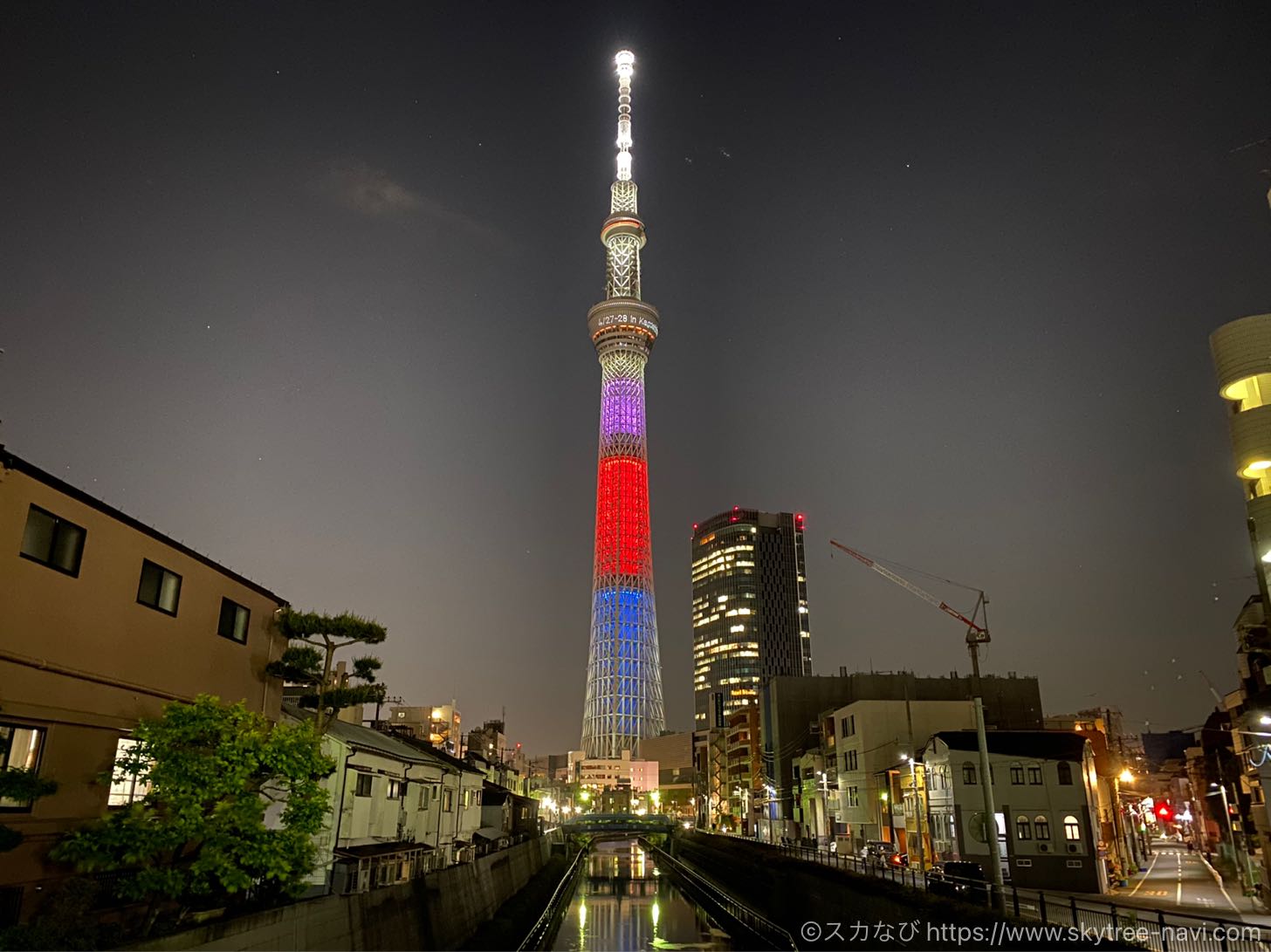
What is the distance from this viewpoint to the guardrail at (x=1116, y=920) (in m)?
13.5

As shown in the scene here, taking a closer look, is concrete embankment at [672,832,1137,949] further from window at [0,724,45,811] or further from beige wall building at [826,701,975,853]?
window at [0,724,45,811]

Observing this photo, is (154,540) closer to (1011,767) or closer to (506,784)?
(1011,767)

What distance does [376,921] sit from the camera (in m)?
19.7

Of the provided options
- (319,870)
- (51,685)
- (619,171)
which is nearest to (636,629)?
(619,171)

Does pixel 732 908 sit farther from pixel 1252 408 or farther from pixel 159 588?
pixel 159 588

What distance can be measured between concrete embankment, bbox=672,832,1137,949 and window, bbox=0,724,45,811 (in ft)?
55.2

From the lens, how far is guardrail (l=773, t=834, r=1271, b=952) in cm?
1348

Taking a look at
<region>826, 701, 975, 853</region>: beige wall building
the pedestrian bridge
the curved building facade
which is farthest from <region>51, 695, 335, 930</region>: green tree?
the pedestrian bridge

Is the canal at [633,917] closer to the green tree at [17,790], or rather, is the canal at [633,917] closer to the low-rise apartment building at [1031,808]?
the low-rise apartment building at [1031,808]

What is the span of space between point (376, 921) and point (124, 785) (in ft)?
21.1

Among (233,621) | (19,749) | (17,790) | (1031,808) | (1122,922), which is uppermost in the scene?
(233,621)

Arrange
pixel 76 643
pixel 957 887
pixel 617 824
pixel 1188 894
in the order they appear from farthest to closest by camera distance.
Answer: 1. pixel 617 824
2. pixel 1188 894
3. pixel 957 887
4. pixel 76 643

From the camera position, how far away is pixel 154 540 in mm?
18484

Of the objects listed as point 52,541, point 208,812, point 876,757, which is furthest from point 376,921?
point 876,757
